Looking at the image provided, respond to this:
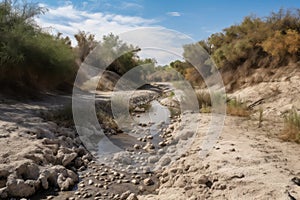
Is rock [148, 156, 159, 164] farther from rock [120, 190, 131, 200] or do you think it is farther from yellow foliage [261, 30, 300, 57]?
yellow foliage [261, 30, 300, 57]

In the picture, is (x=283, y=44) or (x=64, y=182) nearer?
(x=64, y=182)

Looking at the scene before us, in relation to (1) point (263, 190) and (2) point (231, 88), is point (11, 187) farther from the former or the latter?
(2) point (231, 88)

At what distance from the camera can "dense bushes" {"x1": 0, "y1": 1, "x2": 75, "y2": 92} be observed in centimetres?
959

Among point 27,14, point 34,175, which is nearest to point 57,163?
point 34,175

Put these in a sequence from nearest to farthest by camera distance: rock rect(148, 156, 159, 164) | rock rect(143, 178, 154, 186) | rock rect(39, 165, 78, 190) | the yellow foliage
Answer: rock rect(39, 165, 78, 190) < rock rect(143, 178, 154, 186) < rock rect(148, 156, 159, 164) < the yellow foliage

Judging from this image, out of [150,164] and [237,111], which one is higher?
[237,111]

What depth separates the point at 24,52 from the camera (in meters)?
10.1

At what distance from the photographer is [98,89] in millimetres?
19219

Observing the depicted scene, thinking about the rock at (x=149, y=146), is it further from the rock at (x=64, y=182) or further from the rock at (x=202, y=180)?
the rock at (x=202, y=180)

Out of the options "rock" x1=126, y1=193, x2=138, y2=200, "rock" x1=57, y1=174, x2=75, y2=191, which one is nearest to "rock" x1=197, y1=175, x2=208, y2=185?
"rock" x1=126, y1=193, x2=138, y2=200

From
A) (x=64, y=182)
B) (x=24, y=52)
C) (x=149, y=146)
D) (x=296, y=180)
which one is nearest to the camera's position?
(x=296, y=180)

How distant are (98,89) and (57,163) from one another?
13993 mm

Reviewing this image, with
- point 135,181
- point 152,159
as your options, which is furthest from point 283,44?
point 135,181

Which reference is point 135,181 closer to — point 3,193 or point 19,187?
point 19,187
